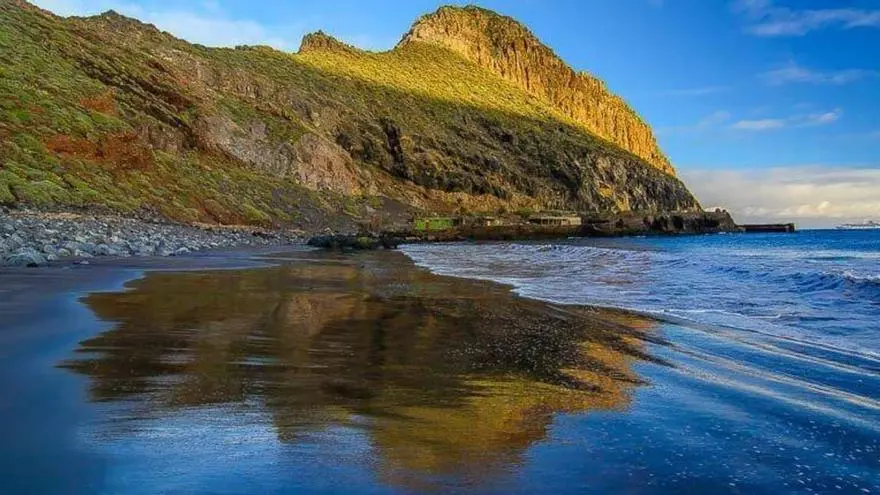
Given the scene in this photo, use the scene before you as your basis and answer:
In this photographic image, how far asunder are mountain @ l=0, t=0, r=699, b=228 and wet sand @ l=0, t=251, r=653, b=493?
20535 millimetres

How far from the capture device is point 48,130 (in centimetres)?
3291

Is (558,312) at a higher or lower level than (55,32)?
lower

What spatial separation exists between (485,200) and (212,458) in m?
97.2

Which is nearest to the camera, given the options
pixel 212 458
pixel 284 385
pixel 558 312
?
pixel 212 458

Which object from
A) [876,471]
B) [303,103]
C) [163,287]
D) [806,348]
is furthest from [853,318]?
[303,103]

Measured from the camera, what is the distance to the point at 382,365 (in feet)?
19.0

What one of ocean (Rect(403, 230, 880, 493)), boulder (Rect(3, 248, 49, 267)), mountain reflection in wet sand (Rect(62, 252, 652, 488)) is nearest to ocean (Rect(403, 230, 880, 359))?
ocean (Rect(403, 230, 880, 493))

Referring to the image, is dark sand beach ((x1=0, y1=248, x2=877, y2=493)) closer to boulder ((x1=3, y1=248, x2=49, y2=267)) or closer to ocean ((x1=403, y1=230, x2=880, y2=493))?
ocean ((x1=403, y1=230, x2=880, y2=493))

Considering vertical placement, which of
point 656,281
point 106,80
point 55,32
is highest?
point 55,32

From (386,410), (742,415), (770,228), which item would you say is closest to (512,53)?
(770,228)

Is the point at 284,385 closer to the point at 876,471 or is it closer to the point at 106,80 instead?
the point at 876,471

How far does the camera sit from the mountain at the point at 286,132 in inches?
1348

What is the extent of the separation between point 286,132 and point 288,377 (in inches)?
2543

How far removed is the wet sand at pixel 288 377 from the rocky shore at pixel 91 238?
14.0 feet
